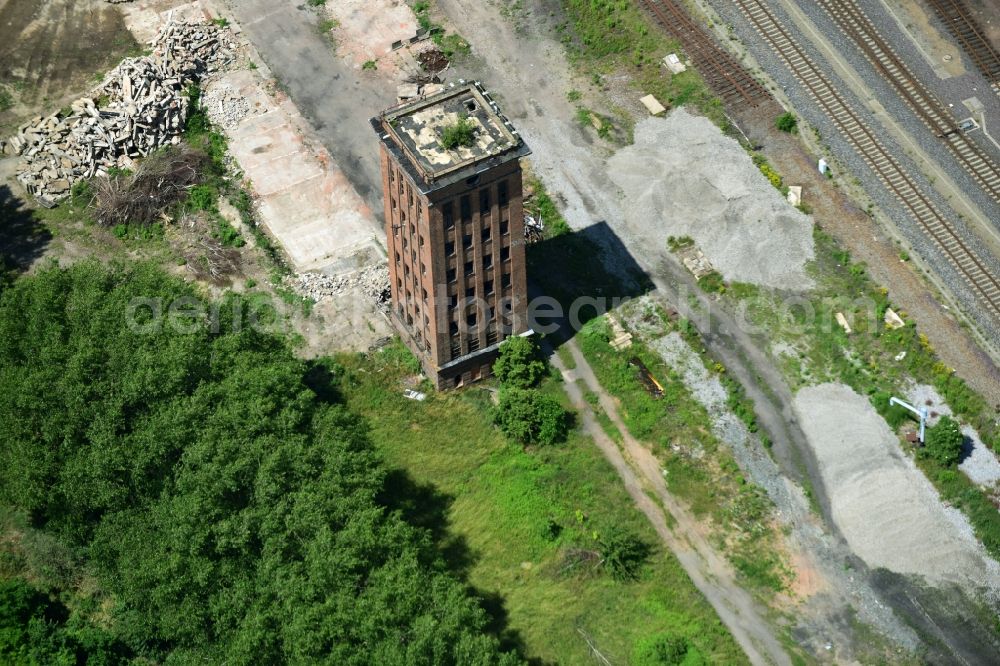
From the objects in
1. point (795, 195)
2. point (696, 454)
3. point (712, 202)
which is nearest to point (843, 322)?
point (795, 195)

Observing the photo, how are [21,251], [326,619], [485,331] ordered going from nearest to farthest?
[326,619]
[485,331]
[21,251]

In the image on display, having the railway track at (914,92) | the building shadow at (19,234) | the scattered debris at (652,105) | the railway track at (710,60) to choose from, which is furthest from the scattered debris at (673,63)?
the building shadow at (19,234)

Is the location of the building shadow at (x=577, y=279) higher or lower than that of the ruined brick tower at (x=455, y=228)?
lower

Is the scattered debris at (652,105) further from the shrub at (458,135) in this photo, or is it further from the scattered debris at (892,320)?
the shrub at (458,135)

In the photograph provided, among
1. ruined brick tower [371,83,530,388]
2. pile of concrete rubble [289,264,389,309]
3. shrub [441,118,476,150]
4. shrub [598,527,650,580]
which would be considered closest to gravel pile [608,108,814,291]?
ruined brick tower [371,83,530,388]

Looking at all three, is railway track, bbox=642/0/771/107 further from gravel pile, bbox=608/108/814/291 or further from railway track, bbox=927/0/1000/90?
railway track, bbox=927/0/1000/90

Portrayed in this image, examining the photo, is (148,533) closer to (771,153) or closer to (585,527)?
(585,527)

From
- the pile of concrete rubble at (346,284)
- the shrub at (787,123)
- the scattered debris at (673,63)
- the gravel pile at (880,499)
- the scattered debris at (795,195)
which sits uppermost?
the scattered debris at (673,63)

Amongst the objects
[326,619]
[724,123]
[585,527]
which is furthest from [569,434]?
[724,123]
